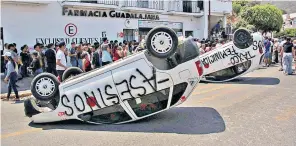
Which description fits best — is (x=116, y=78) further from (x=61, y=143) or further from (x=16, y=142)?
(x=16, y=142)

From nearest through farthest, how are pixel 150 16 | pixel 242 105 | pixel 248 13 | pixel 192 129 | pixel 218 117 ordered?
1. pixel 192 129
2. pixel 218 117
3. pixel 242 105
4. pixel 150 16
5. pixel 248 13

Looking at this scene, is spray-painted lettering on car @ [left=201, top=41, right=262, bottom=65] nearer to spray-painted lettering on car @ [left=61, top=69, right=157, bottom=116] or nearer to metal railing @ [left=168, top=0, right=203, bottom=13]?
spray-painted lettering on car @ [left=61, top=69, right=157, bottom=116]

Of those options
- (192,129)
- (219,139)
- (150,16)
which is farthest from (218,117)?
(150,16)

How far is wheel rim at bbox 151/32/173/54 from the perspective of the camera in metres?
6.05

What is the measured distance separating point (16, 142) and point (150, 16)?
19.2 m

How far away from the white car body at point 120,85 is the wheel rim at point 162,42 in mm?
279

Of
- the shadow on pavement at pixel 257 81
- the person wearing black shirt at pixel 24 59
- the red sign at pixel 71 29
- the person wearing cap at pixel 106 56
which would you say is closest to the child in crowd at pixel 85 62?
the person wearing cap at pixel 106 56

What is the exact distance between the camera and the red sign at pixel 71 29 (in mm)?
18300

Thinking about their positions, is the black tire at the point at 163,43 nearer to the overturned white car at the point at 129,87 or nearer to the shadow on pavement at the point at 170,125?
the overturned white car at the point at 129,87

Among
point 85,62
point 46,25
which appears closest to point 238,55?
point 85,62

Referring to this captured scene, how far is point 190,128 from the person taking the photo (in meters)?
6.00

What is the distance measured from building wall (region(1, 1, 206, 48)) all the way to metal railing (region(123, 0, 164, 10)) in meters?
1.13

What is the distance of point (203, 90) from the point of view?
10.6 metres

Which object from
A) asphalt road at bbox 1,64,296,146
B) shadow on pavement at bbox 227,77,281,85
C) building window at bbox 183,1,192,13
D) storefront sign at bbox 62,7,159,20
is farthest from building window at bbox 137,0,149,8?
asphalt road at bbox 1,64,296,146
